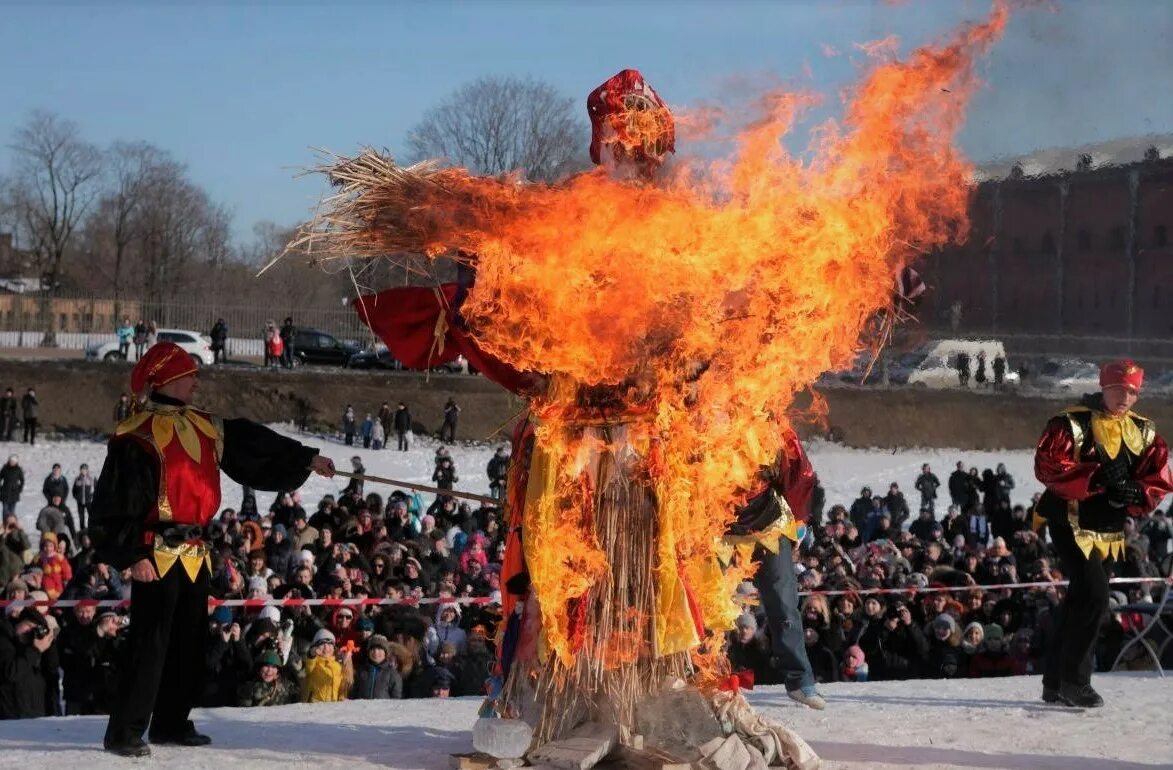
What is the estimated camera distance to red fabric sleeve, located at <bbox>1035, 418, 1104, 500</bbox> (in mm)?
7617

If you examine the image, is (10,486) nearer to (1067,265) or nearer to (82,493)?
(82,493)

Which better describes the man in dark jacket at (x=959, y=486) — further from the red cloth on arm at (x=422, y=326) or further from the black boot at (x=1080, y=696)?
the red cloth on arm at (x=422, y=326)

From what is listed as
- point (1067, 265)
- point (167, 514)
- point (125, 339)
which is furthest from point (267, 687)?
point (125, 339)

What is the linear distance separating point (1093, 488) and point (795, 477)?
1.57 metres

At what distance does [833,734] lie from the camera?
23.1 feet

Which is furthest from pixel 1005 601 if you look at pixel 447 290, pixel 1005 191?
pixel 447 290

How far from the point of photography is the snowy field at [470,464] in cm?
2783

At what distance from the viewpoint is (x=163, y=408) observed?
6.58m

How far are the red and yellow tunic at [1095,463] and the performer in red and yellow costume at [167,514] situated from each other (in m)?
3.80

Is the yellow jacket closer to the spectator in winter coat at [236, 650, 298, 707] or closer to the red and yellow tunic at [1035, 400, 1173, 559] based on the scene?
the spectator in winter coat at [236, 650, 298, 707]

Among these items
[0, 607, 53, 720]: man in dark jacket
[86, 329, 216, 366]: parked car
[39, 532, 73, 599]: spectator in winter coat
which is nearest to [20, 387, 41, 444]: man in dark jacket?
[86, 329, 216, 366]: parked car

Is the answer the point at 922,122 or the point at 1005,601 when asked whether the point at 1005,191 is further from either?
the point at 922,122

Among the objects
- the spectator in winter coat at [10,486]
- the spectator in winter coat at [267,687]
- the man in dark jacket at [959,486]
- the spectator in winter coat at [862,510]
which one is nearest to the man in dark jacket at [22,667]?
the spectator in winter coat at [267,687]

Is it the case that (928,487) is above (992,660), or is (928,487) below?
above
